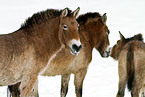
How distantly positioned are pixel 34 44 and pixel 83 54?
7.86ft

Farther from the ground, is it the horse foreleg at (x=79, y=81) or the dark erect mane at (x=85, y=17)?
the dark erect mane at (x=85, y=17)

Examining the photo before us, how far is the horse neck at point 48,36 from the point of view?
5.44 meters

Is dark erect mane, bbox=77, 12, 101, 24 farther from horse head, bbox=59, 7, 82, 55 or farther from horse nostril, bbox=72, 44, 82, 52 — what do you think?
horse nostril, bbox=72, 44, 82, 52

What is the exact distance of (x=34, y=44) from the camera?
530cm

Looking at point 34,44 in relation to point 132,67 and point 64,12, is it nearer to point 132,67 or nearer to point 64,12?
point 64,12

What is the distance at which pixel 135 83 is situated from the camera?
6.44 meters

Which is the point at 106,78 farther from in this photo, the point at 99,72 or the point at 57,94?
the point at 57,94

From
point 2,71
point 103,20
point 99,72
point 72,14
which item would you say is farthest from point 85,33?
point 99,72

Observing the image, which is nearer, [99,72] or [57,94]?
[57,94]

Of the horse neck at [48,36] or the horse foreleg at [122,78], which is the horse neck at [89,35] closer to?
the horse foreleg at [122,78]

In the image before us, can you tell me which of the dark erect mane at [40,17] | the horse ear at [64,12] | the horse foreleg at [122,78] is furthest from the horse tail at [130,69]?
the horse ear at [64,12]

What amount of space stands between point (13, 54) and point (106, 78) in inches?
406

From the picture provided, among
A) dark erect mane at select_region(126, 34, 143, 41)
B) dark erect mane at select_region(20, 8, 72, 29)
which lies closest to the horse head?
dark erect mane at select_region(20, 8, 72, 29)

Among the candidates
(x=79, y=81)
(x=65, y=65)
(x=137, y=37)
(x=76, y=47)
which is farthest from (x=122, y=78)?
(x=76, y=47)
